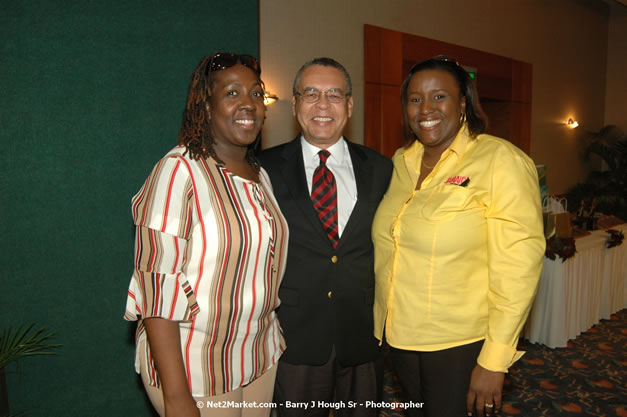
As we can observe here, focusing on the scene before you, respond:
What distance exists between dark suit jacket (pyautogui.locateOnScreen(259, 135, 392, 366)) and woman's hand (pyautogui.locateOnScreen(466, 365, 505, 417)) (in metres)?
0.50

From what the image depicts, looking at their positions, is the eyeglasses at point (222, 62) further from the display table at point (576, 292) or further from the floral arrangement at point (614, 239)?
the floral arrangement at point (614, 239)

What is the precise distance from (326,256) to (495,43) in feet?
21.8

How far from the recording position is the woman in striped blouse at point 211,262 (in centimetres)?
131

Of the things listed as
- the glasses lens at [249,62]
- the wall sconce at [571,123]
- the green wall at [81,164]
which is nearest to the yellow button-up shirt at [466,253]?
the glasses lens at [249,62]

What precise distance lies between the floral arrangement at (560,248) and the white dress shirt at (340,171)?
2865 mm

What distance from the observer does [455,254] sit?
5.53ft

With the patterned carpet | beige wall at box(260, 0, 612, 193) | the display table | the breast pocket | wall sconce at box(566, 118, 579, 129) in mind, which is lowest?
the patterned carpet

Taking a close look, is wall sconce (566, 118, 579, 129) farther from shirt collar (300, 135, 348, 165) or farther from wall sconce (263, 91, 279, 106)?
shirt collar (300, 135, 348, 165)

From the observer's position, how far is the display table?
13.2 feet

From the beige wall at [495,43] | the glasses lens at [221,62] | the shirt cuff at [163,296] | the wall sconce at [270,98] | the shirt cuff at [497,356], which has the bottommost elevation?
the shirt cuff at [497,356]

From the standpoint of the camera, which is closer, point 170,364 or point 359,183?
point 170,364

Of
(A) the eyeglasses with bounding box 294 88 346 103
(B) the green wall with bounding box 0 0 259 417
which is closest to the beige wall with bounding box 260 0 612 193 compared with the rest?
(B) the green wall with bounding box 0 0 259 417

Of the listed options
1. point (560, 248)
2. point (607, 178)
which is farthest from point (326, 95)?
point (607, 178)

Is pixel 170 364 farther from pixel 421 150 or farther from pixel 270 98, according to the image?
pixel 270 98
